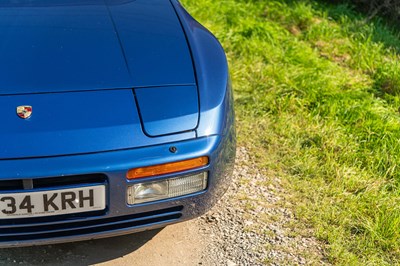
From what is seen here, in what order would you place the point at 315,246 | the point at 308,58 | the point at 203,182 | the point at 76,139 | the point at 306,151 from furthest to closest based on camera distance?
the point at 308,58
the point at 306,151
the point at 315,246
the point at 203,182
the point at 76,139

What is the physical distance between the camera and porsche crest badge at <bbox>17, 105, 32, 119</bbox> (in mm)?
2268

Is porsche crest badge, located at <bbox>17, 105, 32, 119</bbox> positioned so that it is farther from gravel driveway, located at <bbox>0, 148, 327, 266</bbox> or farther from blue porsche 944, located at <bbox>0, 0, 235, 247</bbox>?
gravel driveway, located at <bbox>0, 148, 327, 266</bbox>

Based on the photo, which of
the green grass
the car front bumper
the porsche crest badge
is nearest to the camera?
the car front bumper

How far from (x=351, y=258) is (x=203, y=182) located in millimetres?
891

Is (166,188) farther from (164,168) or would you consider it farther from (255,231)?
(255,231)

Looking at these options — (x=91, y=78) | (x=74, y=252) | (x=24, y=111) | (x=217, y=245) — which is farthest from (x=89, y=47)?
(x=217, y=245)

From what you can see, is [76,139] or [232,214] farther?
[232,214]

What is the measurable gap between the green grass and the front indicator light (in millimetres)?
847

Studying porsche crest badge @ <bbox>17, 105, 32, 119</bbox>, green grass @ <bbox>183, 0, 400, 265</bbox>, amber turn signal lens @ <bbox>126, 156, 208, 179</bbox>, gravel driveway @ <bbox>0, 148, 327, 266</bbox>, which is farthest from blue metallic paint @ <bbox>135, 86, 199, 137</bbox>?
green grass @ <bbox>183, 0, 400, 265</bbox>

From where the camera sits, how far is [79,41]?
268 cm

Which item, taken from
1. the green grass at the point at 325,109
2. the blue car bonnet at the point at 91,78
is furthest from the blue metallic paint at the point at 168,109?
the green grass at the point at 325,109

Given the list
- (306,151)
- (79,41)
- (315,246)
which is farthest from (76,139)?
(306,151)

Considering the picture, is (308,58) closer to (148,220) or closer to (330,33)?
(330,33)

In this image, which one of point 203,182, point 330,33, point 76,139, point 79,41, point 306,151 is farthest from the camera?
point 330,33
